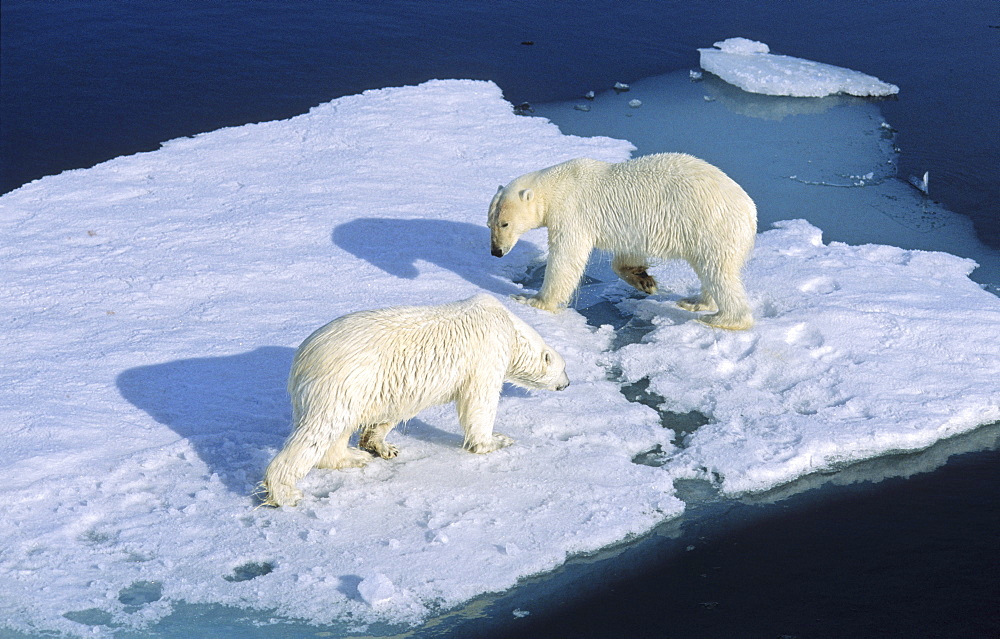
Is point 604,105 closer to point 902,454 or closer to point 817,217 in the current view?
point 817,217

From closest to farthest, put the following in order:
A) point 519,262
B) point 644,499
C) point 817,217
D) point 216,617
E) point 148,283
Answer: point 216,617, point 644,499, point 148,283, point 519,262, point 817,217

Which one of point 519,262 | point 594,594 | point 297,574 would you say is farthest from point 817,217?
point 297,574

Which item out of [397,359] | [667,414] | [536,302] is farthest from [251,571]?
[536,302]

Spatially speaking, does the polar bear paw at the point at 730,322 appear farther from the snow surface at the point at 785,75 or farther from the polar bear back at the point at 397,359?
the snow surface at the point at 785,75

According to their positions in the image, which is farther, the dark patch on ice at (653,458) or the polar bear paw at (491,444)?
the dark patch on ice at (653,458)

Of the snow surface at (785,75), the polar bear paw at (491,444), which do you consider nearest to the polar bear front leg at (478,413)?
the polar bear paw at (491,444)

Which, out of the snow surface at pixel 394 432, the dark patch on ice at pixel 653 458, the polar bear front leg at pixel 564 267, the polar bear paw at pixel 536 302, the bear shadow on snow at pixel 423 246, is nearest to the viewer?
the snow surface at pixel 394 432
